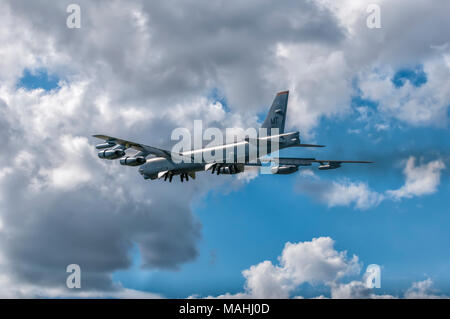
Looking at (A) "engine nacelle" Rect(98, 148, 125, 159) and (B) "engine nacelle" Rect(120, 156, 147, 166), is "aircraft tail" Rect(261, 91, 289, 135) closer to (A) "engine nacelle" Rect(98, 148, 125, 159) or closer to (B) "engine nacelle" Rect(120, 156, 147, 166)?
(B) "engine nacelle" Rect(120, 156, 147, 166)

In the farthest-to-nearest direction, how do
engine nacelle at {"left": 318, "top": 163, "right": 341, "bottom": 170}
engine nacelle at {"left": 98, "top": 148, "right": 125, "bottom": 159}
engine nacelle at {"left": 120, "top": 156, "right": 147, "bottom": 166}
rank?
engine nacelle at {"left": 318, "top": 163, "right": 341, "bottom": 170}
engine nacelle at {"left": 120, "top": 156, "right": 147, "bottom": 166}
engine nacelle at {"left": 98, "top": 148, "right": 125, "bottom": 159}

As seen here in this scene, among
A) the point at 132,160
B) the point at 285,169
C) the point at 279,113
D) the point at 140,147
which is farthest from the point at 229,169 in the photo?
the point at 132,160

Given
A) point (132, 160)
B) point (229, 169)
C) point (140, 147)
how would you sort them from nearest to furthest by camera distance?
point (140, 147)
point (229, 169)
point (132, 160)

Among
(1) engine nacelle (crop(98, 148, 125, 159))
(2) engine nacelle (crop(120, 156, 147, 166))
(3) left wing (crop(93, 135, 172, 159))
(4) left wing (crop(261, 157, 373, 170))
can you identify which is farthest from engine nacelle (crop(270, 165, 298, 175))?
(1) engine nacelle (crop(98, 148, 125, 159))

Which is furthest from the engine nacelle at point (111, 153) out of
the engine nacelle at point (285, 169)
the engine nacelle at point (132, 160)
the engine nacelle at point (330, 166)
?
the engine nacelle at point (330, 166)

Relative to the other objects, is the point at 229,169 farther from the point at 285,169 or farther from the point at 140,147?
the point at 140,147
